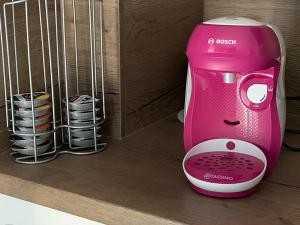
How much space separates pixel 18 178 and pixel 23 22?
0.28 m

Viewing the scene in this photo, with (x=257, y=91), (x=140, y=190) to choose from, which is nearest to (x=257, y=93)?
(x=257, y=91)

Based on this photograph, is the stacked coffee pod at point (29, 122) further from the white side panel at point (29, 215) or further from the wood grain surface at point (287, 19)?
the wood grain surface at point (287, 19)

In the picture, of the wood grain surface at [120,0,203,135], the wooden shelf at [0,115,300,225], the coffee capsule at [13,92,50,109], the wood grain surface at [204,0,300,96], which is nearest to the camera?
the wooden shelf at [0,115,300,225]

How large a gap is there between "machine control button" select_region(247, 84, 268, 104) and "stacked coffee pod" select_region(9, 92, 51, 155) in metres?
0.33

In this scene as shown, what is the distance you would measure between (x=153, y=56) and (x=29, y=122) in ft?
1.04

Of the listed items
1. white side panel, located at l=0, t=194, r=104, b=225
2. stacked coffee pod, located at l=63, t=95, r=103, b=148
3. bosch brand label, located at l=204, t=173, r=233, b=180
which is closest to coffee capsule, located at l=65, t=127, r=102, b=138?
stacked coffee pod, located at l=63, t=95, r=103, b=148

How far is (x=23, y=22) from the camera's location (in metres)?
0.86

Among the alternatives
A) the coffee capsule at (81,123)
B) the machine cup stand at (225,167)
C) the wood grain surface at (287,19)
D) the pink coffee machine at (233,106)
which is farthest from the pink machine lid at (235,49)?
the wood grain surface at (287,19)

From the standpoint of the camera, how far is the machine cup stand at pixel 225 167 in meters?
0.69

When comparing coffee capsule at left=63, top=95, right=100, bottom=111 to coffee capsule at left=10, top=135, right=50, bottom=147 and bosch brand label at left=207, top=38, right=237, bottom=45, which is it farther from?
bosch brand label at left=207, top=38, right=237, bottom=45

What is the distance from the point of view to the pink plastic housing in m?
0.73

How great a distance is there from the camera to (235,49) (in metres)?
0.72

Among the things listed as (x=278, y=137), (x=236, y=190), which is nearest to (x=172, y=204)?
(x=236, y=190)

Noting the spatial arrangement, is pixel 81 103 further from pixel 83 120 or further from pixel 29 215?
pixel 29 215
